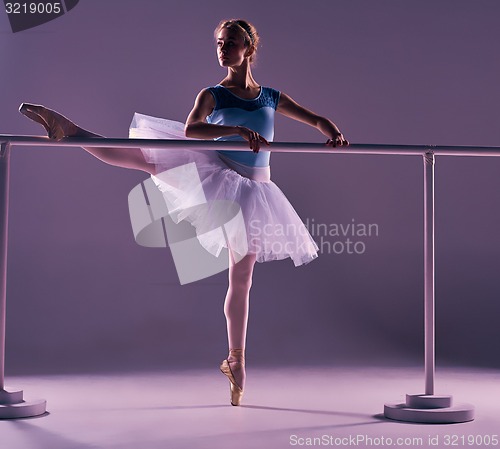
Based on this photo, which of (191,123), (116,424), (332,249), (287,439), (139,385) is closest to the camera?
(287,439)

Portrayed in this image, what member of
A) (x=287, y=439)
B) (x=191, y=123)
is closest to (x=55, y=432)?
(x=287, y=439)

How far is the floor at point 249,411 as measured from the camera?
2.34 m

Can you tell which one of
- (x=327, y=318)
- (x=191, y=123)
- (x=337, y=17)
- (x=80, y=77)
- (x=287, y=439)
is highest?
(x=337, y=17)

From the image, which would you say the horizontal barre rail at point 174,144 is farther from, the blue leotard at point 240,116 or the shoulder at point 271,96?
the shoulder at point 271,96

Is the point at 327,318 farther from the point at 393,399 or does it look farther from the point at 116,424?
the point at 116,424

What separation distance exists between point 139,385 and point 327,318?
1.19 meters

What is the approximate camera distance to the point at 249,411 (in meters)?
2.72

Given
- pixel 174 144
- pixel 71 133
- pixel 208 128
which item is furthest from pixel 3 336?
pixel 208 128

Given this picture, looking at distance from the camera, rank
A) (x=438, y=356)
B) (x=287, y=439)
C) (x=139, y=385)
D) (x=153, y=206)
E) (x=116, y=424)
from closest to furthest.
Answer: (x=287, y=439)
(x=116, y=424)
(x=139, y=385)
(x=153, y=206)
(x=438, y=356)

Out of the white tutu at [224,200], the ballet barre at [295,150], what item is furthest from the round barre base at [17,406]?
the white tutu at [224,200]

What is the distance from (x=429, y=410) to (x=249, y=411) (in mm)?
518

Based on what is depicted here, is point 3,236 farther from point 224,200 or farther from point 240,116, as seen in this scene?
point 240,116

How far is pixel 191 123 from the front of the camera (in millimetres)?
2801

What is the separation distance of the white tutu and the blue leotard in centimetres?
3
